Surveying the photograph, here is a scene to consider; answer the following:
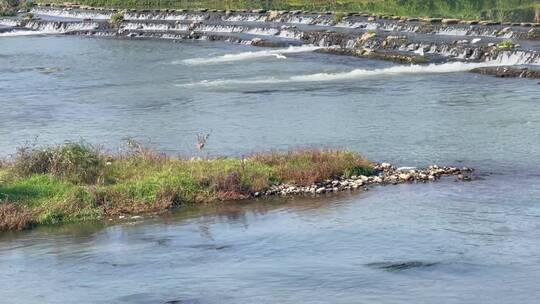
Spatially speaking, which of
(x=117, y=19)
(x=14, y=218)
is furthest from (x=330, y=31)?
(x=14, y=218)

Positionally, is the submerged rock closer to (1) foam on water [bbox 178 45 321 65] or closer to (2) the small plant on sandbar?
(1) foam on water [bbox 178 45 321 65]

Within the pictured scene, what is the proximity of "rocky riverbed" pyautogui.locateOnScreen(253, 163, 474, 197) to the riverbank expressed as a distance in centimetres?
2

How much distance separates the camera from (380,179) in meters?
22.6

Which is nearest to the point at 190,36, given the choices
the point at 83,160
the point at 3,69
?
the point at 3,69

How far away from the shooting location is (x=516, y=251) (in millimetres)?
16562

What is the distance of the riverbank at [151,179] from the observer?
68.0 ft

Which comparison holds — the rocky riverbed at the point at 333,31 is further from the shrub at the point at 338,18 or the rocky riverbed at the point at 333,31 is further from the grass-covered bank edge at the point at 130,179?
the grass-covered bank edge at the point at 130,179

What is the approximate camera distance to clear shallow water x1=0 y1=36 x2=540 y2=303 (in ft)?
50.4

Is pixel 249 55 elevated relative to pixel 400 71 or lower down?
lower down

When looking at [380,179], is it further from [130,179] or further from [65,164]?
[65,164]

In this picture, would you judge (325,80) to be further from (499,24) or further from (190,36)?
(190,36)

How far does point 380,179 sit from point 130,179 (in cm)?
571

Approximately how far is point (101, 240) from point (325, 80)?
25206 millimetres

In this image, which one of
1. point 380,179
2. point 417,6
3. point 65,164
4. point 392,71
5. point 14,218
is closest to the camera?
point 14,218
